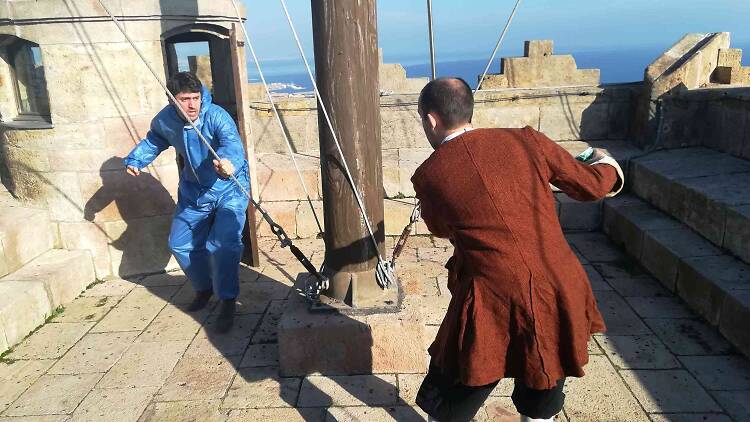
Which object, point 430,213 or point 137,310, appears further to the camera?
point 137,310

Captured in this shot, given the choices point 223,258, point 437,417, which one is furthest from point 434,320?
point 437,417

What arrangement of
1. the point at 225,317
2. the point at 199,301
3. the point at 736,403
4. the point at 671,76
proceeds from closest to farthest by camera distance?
the point at 736,403
the point at 225,317
the point at 199,301
the point at 671,76

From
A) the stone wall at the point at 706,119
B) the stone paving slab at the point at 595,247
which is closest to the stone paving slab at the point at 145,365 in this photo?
the stone paving slab at the point at 595,247

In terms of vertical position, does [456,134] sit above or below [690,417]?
above

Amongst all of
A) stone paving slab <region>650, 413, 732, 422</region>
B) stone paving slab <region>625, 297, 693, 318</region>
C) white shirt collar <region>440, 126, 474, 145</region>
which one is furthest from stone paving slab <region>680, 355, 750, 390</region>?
white shirt collar <region>440, 126, 474, 145</region>

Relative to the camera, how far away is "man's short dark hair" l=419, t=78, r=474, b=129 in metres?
1.99

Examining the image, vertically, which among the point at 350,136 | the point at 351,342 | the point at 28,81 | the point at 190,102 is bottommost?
the point at 351,342

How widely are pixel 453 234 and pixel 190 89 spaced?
260 cm

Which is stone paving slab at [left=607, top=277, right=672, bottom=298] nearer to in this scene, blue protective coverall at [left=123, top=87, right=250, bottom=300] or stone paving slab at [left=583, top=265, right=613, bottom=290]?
stone paving slab at [left=583, top=265, right=613, bottom=290]

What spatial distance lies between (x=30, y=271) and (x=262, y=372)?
2.46 metres

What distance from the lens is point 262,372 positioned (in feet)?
11.9

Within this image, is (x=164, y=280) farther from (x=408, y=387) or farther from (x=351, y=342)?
(x=408, y=387)

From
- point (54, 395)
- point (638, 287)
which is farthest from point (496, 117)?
point (54, 395)

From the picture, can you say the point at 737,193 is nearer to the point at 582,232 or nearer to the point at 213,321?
the point at 582,232
